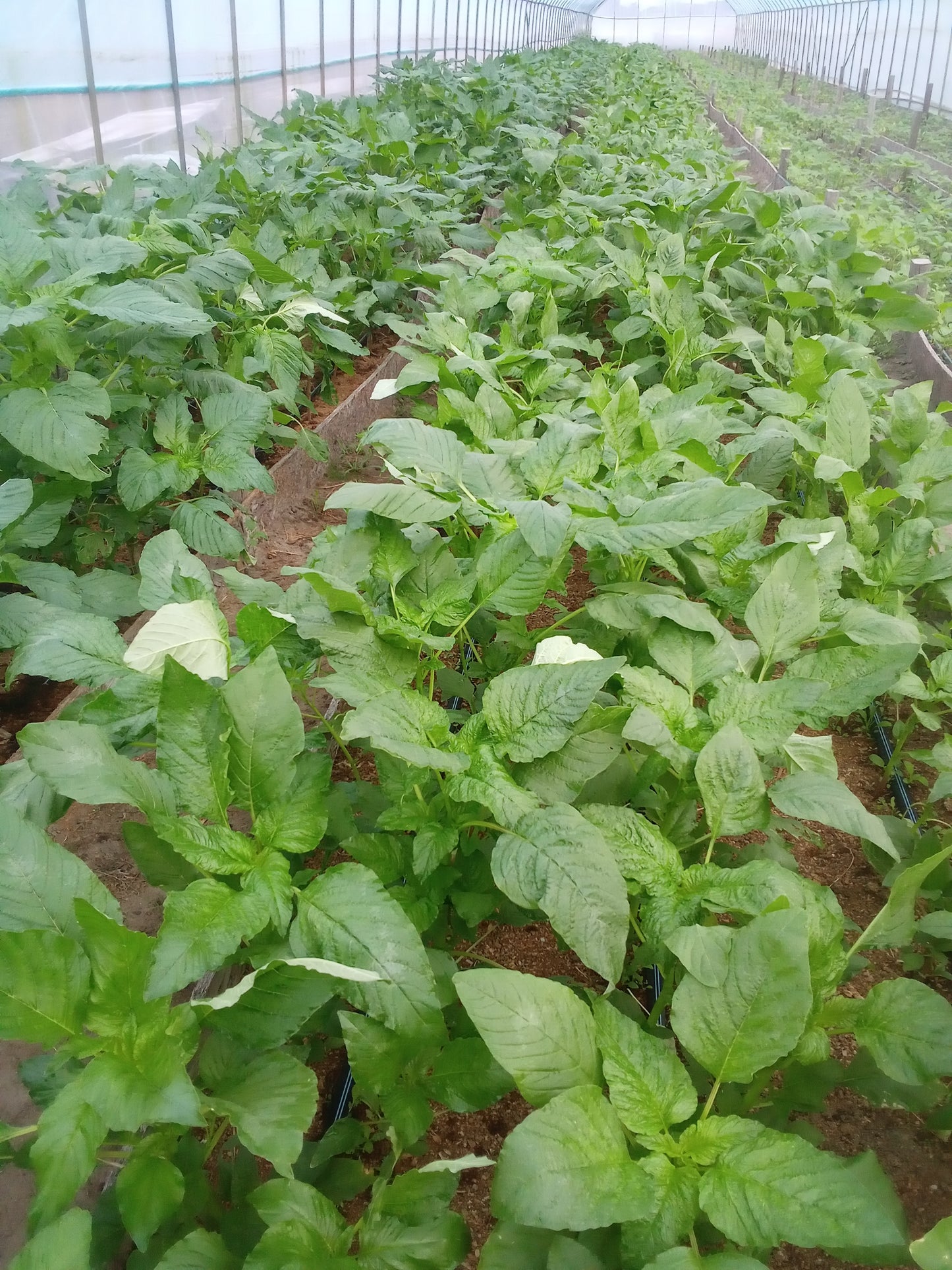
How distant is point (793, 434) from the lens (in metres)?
1.94

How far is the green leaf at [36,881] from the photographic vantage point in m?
0.87

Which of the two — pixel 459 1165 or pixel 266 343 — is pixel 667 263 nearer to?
pixel 266 343

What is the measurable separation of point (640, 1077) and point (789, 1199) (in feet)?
0.54

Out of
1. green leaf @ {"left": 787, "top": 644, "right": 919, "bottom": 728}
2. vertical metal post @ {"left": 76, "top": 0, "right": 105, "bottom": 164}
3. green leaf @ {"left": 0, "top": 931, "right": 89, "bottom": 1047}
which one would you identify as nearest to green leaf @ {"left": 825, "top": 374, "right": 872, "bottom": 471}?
green leaf @ {"left": 787, "top": 644, "right": 919, "bottom": 728}

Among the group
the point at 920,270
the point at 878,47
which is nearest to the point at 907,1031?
the point at 920,270

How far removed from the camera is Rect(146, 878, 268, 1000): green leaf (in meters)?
0.78

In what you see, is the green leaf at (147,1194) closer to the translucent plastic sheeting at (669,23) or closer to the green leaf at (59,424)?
the green leaf at (59,424)

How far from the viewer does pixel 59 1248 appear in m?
0.67

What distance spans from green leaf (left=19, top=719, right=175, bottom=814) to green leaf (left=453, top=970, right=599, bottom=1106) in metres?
0.39

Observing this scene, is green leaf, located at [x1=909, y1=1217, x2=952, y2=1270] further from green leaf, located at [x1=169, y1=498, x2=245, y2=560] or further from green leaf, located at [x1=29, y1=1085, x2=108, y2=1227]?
green leaf, located at [x1=169, y1=498, x2=245, y2=560]

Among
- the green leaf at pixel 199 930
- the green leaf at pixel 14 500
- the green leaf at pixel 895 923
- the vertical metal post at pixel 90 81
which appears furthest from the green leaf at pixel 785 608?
the vertical metal post at pixel 90 81

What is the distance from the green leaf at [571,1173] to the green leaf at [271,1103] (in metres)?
0.19

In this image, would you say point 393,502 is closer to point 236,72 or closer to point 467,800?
point 467,800

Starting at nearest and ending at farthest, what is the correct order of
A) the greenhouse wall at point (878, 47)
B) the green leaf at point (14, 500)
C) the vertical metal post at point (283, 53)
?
1. the green leaf at point (14, 500)
2. the vertical metal post at point (283, 53)
3. the greenhouse wall at point (878, 47)
